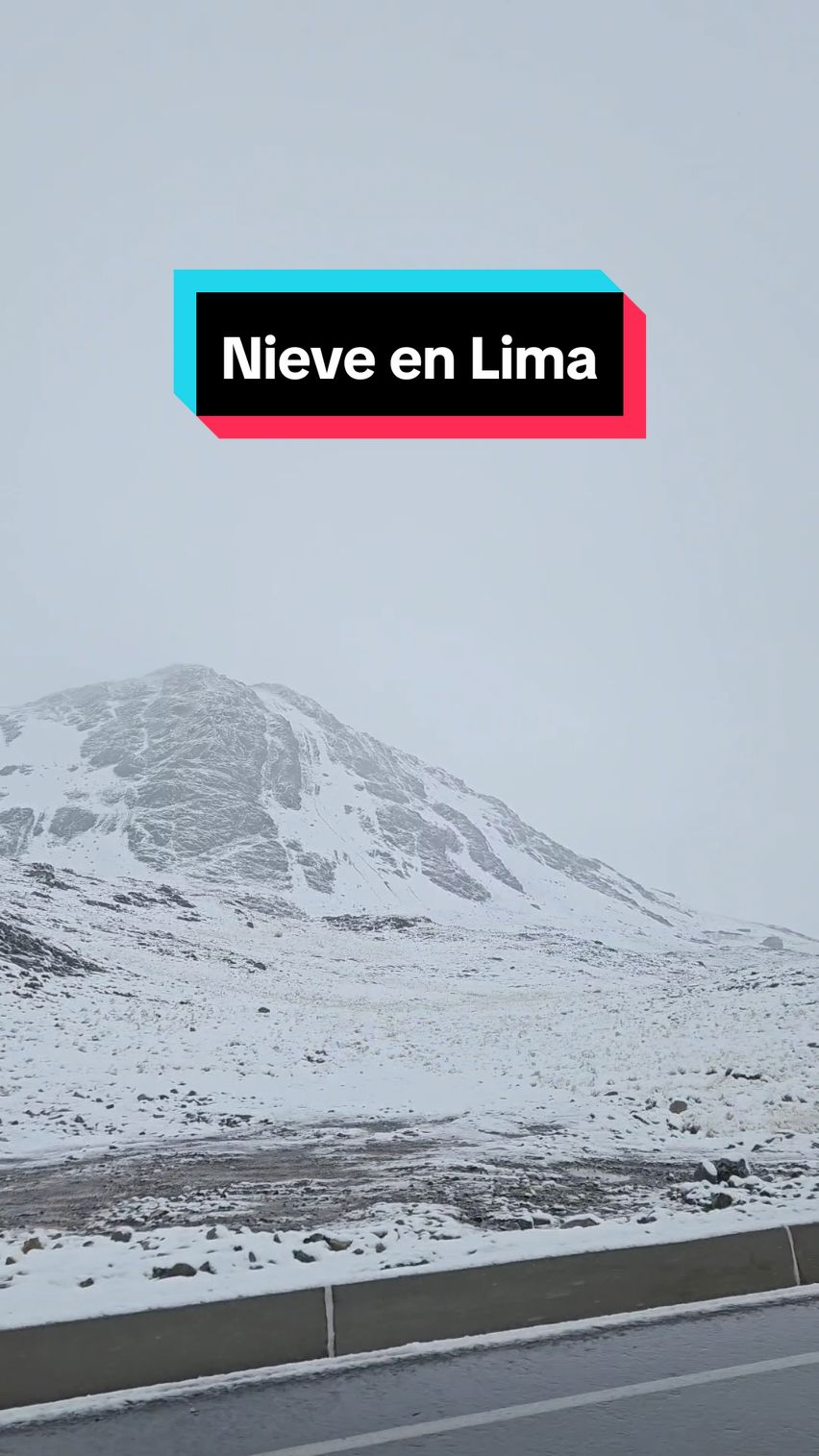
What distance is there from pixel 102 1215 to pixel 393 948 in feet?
219

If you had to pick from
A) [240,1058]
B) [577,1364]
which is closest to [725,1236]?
[577,1364]

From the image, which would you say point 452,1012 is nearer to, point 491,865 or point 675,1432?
point 675,1432

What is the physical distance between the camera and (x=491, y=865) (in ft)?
538

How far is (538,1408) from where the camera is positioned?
4.39 meters

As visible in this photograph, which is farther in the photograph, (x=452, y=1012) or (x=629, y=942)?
(x=629, y=942)

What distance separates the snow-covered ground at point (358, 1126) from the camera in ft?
22.1

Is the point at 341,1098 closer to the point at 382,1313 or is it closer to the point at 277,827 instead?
the point at 382,1313

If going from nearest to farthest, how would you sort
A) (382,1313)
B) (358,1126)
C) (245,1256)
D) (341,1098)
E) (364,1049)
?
1. (382,1313)
2. (245,1256)
3. (358,1126)
4. (341,1098)
5. (364,1049)

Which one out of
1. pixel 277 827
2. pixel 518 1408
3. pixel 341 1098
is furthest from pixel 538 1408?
pixel 277 827

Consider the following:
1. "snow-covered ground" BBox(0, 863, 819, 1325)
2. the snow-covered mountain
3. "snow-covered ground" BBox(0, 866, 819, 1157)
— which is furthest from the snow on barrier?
the snow-covered mountain

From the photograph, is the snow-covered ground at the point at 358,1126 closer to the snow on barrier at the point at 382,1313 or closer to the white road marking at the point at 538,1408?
the snow on barrier at the point at 382,1313

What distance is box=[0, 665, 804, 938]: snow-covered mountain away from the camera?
13138 cm

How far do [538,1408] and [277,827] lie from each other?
147 metres

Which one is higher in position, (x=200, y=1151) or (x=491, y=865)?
(x=200, y=1151)
